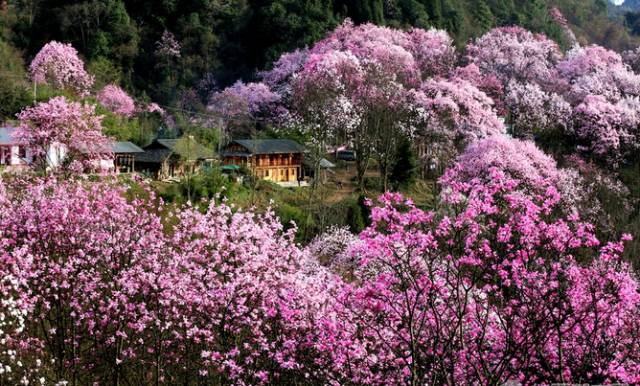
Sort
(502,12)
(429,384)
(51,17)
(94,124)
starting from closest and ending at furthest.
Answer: (429,384), (94,124), (51,17), (502,12)

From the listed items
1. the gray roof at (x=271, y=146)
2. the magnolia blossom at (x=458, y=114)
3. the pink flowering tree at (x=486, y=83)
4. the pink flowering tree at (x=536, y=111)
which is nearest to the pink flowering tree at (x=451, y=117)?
the magnolia blossom at (x=458, y=114)

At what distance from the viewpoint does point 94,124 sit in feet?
84.9

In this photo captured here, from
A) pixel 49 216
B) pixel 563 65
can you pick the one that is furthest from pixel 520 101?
pixel 49 216

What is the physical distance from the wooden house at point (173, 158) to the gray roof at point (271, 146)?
2161mm

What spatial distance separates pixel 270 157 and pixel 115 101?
561 inches

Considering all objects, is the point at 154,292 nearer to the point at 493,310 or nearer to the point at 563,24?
the point at 493,310

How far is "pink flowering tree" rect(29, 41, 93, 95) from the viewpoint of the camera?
47.1m

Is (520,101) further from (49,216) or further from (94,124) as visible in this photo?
(49,216)

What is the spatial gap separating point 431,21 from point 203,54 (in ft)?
68.5

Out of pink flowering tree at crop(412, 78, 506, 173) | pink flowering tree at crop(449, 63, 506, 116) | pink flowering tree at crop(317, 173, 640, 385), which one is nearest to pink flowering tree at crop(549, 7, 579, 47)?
pink flowering tree at crop(449, 63, 506, 116)

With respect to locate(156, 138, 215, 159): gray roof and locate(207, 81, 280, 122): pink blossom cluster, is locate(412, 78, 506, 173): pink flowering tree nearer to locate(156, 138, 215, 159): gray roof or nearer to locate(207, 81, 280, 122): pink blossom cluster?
locate(156, 138, 215, 159): gray roof

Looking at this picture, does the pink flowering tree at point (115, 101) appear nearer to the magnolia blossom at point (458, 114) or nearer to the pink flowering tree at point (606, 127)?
the magnolia blossom at point (458, 114)

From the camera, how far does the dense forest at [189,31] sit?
194 ft

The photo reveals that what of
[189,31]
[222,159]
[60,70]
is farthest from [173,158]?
[189,31]
